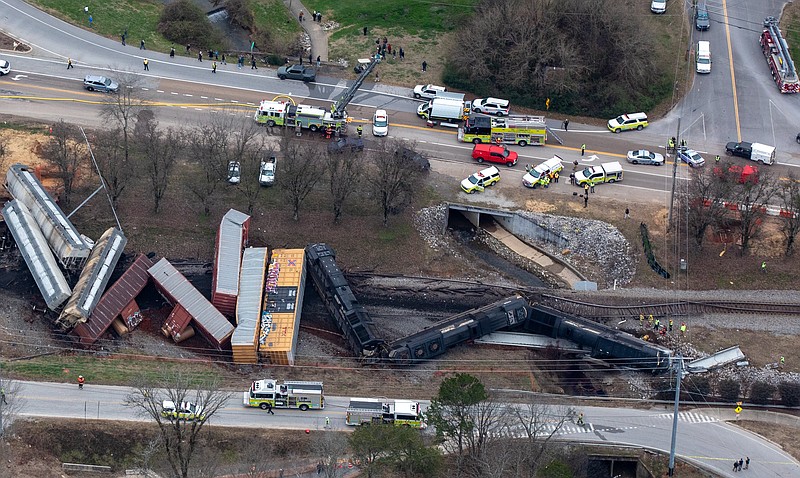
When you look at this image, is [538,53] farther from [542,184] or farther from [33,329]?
[33,329]

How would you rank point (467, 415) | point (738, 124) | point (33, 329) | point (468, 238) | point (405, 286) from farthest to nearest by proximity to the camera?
point (738, 124) → point (468, 238) → point (405, 286) → point (33, 329) → point (467, 415)

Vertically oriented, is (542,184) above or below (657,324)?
above

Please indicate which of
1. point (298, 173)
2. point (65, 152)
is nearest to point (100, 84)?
point (65, 152)

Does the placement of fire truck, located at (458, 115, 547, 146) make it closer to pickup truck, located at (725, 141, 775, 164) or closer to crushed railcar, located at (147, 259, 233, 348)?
pickup truck, located at (725, 141, 775, 164)

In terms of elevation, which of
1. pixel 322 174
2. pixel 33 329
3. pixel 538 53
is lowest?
pixel 33 329

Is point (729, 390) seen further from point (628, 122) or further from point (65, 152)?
point (65, 152)

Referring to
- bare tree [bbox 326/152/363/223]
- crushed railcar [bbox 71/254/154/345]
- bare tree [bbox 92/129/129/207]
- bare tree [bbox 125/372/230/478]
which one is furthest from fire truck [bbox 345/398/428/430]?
bare tree [bbox 92/129/129/207]

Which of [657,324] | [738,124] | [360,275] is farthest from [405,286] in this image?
[738,124]

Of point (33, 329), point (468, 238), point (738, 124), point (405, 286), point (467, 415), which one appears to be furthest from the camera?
point (738, 124)
